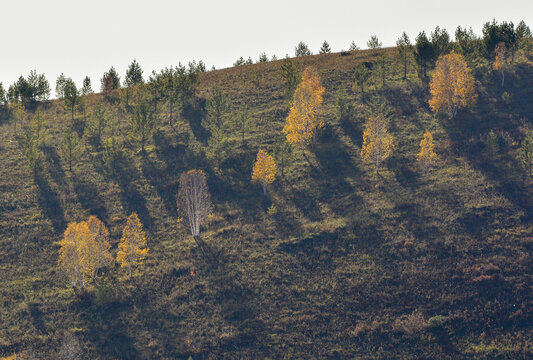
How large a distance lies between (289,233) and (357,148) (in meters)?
26.4

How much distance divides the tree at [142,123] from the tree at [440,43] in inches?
2491

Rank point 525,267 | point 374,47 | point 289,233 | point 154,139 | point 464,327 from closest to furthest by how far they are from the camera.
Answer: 1. point 464,327
2. point 525,267
3. point 289,233
4. point 154,139
5. point 374,47

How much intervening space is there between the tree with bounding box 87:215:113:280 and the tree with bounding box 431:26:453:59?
8003 centimetres

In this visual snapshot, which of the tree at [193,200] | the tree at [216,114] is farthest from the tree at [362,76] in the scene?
the tree at [193,200]

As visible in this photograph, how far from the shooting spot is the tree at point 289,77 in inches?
3900

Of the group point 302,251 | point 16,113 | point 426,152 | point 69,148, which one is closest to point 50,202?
point 69,148

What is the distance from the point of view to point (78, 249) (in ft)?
198

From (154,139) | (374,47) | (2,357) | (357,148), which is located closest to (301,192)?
(357,148)

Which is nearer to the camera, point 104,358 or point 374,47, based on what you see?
point 104,358

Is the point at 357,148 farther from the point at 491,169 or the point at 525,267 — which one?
the point at 525,267

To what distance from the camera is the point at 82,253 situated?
6078cm

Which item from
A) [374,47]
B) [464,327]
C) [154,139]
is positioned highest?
[374,47]

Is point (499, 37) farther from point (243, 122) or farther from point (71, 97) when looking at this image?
point (71, 97)

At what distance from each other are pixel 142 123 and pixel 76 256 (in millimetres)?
36269
